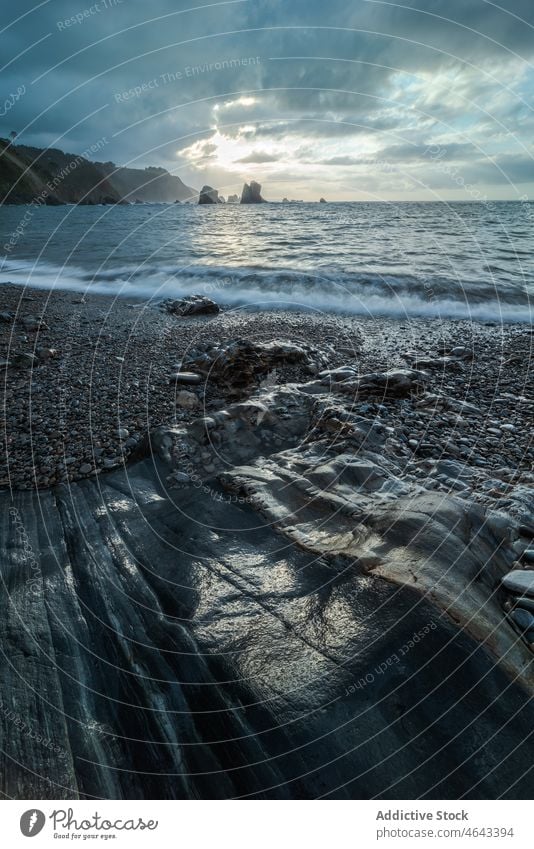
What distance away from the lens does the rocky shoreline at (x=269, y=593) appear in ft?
7.67

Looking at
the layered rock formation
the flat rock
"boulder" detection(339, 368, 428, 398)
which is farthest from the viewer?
"boulder" detection(339, 368, 428, 398)

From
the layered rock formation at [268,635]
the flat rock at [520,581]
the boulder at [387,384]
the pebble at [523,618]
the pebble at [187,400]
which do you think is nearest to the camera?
the layered rock formation at [268,635]

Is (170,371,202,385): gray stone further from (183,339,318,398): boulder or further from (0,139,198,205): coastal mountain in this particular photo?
(0,139,198,205): coastal mountain

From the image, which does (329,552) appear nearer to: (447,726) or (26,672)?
(447,726)

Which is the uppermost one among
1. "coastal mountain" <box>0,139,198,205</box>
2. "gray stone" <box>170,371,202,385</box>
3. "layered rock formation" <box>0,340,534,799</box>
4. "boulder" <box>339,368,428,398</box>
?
"coastal mountain" <box>0,139,198,205</box>

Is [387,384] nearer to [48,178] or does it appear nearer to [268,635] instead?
[268,635]

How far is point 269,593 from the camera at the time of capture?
326cm

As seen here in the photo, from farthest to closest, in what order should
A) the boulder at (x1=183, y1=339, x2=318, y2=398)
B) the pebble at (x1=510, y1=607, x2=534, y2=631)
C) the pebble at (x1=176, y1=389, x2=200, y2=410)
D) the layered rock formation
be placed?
the boulder at (x1=183, y1=339, x2=318, y2=398) < the pebble at (x1=176, y1=389, x2=200, y2=410) < the pebble at (x1=510, y1=607, x2=534, y2=631) < the layered rock formation

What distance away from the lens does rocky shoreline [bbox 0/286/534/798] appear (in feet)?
7.67

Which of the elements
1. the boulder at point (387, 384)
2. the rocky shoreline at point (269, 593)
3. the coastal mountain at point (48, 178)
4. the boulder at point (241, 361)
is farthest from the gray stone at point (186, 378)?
the coastal mountain at point (48, 178)

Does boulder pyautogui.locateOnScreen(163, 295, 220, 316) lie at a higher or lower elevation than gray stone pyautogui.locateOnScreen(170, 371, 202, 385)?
higher

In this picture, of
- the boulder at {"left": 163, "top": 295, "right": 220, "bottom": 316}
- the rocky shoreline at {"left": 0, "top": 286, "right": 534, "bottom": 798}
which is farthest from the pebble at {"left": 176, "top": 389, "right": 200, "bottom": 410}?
the boulder at {"left": 163, "top": 295, "right": 220, "bottom": 316}

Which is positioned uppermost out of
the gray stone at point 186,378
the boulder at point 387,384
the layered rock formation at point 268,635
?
the boulder at point 387,384

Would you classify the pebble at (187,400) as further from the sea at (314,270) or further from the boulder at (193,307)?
the sea at (314,270)
